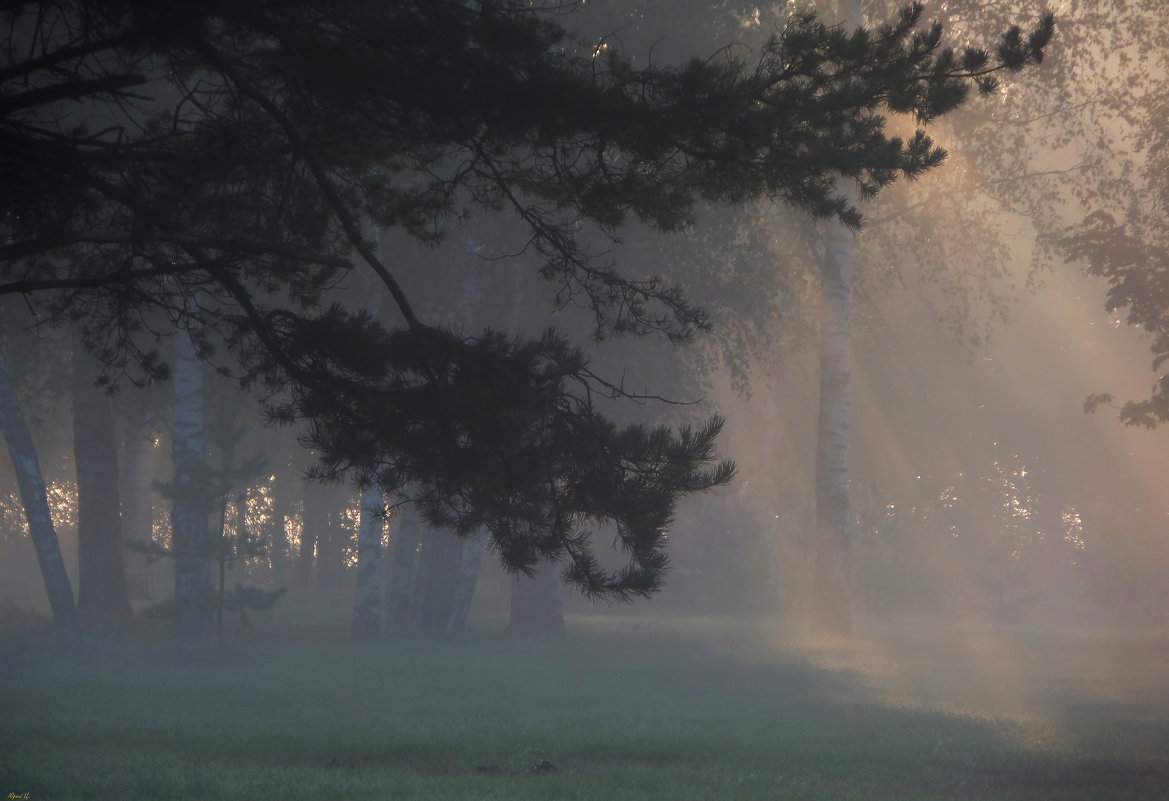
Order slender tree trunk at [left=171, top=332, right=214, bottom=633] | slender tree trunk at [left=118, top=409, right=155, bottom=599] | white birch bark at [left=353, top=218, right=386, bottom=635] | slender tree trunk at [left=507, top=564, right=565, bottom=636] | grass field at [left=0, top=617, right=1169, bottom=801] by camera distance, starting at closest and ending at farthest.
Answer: grass field at [left=0, top=617, right=1169, bottom=801]
slender tree trunk at [left=171, top=332, right=214, bottom=633]
white birch bark at [left=353, top=218, right=386, bottom=635]
slender tree trunk at [left=507, top=564, right=565, bottom=636]
slender tree trunk at [left=118, top=409, right=155, bottom=599]

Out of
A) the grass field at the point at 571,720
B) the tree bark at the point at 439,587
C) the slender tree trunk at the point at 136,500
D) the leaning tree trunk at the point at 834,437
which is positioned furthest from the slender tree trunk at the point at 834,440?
the slender tree trunk at the point at 136,500

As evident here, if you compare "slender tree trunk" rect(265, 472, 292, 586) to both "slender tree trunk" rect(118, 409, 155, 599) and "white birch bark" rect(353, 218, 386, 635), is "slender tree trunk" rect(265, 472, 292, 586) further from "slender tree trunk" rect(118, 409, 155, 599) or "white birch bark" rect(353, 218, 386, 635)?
"white birch bark" rect(353, 218, 386, 635)

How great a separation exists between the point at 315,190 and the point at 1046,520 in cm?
4579

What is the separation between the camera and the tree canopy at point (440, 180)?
288 inches

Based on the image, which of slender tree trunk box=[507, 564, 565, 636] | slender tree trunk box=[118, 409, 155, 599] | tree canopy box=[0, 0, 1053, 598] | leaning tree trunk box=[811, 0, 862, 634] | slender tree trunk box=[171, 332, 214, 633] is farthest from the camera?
slender tree trunk box=[118, 409, 155, 599]

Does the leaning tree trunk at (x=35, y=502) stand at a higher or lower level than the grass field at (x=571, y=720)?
higher

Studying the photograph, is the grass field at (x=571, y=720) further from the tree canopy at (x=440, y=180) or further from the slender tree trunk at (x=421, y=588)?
the tree canopy at (x=440, y=180)

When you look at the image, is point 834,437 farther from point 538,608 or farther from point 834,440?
point 538,608

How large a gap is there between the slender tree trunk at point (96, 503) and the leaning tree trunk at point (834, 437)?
50.3ft

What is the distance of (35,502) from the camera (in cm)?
2228

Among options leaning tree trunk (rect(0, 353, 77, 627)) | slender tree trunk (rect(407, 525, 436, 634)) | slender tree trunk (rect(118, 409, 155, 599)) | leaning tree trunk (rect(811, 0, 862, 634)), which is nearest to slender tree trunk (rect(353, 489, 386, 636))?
slender tree trunk (rect(407, 525, 436, 634))

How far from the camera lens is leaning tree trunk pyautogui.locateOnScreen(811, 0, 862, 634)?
947 inches

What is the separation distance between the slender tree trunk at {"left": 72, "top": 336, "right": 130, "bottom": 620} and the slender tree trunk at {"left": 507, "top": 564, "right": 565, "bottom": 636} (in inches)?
345

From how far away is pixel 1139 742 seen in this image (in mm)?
11773
